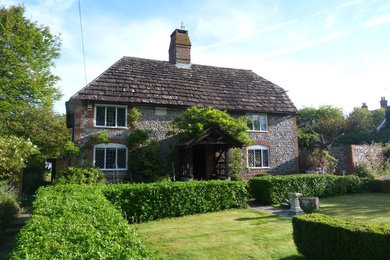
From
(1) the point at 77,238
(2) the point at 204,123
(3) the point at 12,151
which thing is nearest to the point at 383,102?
(2) the point at 204,123

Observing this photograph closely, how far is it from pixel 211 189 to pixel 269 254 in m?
5.24

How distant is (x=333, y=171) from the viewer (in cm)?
2144

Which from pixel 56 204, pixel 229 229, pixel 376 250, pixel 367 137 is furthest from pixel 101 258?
pixel 367 137

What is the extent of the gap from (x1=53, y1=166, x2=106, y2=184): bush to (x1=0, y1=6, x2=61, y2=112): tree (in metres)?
10.9

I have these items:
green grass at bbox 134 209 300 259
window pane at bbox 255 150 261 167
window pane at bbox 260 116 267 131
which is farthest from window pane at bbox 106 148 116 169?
window pane at bbox 260 116 267 131

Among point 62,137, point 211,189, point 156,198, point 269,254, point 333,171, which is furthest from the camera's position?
point 333,171

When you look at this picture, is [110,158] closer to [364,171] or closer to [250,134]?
[250,134]

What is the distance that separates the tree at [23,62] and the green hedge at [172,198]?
651 inches

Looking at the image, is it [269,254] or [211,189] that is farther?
[211,189]

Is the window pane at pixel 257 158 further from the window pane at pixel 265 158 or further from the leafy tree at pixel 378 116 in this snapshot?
the leafy tree at pixel 378 116

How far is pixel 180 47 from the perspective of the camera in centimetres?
2241

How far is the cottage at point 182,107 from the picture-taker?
55.0ft

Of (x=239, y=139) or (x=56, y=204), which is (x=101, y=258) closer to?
(x=56, y=204)

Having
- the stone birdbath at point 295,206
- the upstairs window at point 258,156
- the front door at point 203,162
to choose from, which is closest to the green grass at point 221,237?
the stone birdbath at point 295,206
